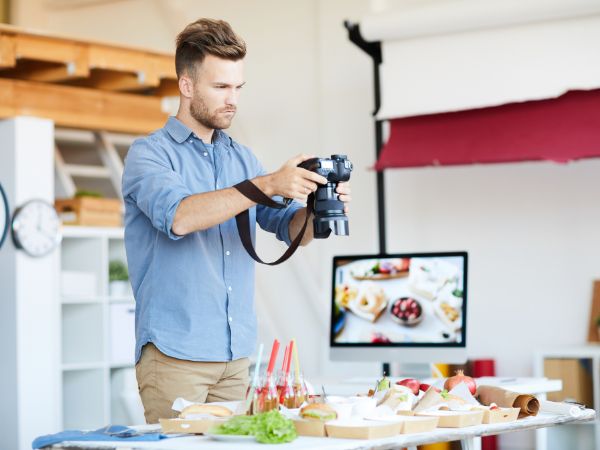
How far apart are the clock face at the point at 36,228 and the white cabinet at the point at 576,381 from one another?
7.86 ft

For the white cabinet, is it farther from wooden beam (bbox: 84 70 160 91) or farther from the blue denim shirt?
the blue denim shirt

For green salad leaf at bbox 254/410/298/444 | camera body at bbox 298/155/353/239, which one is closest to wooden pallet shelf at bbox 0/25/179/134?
camera body at bbox 298/155/353/239

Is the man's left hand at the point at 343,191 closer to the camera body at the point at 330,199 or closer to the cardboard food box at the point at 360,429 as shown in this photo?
the camera body at the point at 330,199

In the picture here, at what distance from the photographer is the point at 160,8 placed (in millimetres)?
6984

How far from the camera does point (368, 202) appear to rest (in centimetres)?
608

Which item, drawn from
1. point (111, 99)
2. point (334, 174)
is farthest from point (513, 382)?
point (111, 99)

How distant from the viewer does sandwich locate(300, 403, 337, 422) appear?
2.17 m

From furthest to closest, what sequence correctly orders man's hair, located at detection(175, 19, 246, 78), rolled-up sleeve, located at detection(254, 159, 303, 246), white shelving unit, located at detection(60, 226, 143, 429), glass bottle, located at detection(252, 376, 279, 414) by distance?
white shelving unit, located at detection(60, 226, 143, 429) < rolled-up sleeve, located at detection(254, 159, 303, 246) < man's hair, located at detection(175, 19, 246, 78) < glass bottle, located at detection(252, 376, 279, 414)

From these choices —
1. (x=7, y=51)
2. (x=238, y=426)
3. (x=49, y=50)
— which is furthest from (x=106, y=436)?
(x=49, y=50)

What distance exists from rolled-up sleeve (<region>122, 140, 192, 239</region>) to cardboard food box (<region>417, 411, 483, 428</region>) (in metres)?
0.71

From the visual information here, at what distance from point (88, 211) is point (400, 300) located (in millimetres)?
2289

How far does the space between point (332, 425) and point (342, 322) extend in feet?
6.93

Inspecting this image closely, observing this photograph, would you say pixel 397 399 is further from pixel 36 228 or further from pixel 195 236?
pixel 36 228

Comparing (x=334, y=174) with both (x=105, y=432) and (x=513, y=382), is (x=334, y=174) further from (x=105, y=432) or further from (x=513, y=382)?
(x=513, y=382)
